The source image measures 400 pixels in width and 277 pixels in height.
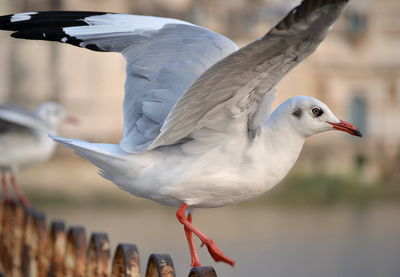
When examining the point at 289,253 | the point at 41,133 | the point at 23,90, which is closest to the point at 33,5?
the point at 23,90

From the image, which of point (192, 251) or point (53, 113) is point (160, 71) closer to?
point (192, 251)

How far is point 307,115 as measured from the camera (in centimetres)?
183

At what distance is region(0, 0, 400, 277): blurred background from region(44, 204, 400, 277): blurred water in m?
0.02

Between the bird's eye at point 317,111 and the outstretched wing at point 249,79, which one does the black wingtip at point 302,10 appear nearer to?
the outstretched wing at point 249,79

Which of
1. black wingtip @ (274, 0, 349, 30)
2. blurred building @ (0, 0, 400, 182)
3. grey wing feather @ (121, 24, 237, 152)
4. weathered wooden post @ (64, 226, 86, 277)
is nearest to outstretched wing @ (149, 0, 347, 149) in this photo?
black wingtip @ (274, 0, 349, 30)

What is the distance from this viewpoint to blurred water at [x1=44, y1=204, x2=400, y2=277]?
6289 millimetres

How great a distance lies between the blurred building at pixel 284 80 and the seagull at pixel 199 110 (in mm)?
9144

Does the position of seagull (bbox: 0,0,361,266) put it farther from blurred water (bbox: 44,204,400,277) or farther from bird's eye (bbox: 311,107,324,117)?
blurred water (bbox: 44,204,400,277)

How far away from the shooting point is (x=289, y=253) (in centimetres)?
701

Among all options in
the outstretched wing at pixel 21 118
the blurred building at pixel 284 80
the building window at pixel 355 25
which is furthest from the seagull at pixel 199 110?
the building window at pixel 355 25

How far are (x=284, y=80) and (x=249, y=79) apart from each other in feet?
37.0

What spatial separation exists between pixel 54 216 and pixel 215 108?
7.50m

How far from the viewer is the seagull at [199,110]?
1565mm

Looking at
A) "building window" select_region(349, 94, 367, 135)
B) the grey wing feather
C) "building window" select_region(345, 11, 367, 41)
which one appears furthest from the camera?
"building window" select_region(349, 94, 367, 135)
